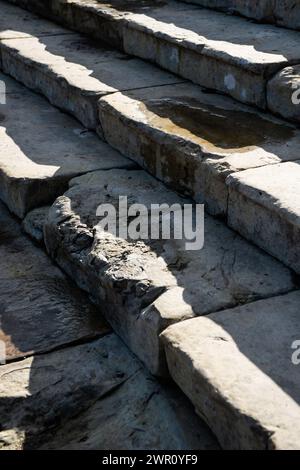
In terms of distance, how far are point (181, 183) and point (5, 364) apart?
110 centimetres

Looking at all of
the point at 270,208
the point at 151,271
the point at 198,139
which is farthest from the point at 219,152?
the point at 151,271

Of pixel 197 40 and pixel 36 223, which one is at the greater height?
pixel 197 40

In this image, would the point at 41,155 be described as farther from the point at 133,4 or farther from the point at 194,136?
the point at 133,4

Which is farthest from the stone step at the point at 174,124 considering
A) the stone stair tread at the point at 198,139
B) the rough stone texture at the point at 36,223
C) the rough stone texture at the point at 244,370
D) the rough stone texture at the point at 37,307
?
the rough stone texture at the point at 37,307

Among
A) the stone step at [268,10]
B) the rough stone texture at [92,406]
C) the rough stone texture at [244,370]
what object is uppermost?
the stone step at [268,10]

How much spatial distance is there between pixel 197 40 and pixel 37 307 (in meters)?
1.83

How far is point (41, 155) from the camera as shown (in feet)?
12.5

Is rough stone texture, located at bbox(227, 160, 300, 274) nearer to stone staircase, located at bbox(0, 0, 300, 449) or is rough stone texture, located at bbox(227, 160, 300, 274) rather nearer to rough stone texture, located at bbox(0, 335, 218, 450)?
stone staircase, located at bbox(0, 0, 300, 449)

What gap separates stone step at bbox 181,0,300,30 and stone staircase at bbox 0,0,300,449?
21 mm

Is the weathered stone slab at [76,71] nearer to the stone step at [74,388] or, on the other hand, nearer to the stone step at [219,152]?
the stone step at [219,152]

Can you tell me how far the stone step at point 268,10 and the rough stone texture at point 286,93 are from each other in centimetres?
70

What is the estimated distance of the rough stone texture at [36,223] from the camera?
3504mm

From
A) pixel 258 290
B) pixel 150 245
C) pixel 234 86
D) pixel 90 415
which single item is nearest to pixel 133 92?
pixel 234 86

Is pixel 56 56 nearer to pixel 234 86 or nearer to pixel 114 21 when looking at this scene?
pixel 114 21
